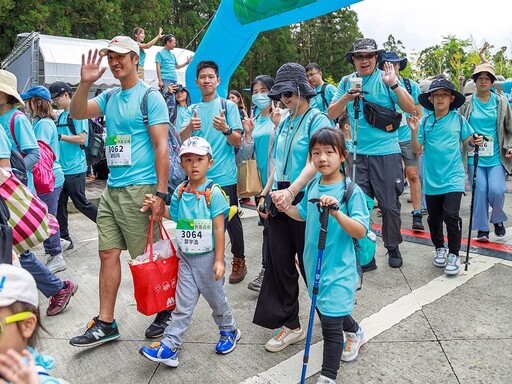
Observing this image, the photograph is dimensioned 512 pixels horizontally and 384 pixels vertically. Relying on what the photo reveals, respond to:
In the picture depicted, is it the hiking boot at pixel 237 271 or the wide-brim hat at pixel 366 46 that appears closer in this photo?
the wide-brim hat at pixel 366 46

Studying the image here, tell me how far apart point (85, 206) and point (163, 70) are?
501 cm

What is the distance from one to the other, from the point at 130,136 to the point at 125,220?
580 millimetres

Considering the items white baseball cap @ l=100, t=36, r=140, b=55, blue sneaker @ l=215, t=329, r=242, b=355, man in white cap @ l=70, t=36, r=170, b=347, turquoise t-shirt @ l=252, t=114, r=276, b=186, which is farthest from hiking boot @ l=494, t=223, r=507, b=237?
white baseball cap @ l=100, t=36, r=140, b=55

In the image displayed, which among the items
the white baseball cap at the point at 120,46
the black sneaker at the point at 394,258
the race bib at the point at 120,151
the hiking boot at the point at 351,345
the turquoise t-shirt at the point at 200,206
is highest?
the white baseball cap at the point at 120,46

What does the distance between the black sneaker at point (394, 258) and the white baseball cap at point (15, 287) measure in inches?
145

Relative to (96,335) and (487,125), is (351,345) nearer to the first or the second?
(96,335)

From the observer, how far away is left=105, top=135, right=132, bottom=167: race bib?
3227 mm

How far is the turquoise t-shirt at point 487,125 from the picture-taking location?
5.03 meters

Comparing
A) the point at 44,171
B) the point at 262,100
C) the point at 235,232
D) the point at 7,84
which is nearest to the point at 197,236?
the point at 235,232

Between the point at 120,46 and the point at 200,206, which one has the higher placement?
the point at 120,46

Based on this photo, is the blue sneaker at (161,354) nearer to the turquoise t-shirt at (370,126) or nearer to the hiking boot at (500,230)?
the turquoise t-shirt at (370,126)

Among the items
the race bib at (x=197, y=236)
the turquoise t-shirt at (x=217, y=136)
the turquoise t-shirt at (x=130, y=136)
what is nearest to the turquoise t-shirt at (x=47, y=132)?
the turquoise t-shirt at (x=217, y=136)

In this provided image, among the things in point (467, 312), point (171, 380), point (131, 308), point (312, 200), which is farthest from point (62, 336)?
point (467, 312)

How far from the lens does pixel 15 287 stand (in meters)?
1.48
